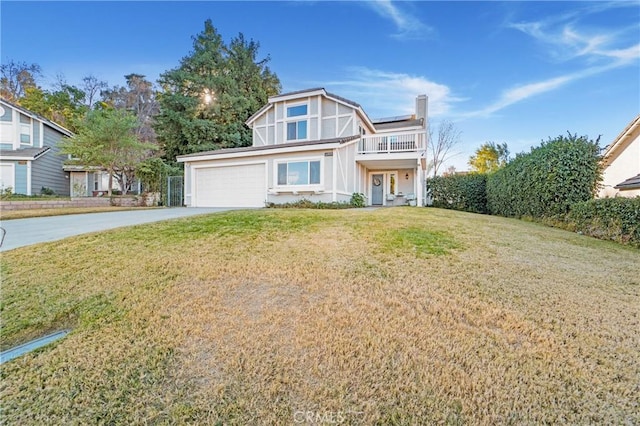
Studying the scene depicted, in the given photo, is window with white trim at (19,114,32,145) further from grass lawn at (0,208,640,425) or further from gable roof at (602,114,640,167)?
gable roof at (602,114,640,167)

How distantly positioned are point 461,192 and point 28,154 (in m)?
28.1

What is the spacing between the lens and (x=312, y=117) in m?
17.8

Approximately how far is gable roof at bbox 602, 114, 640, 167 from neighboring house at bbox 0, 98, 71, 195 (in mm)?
30700

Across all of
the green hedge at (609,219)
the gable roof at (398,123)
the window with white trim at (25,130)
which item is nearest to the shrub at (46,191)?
the window with white trim at (25,130)

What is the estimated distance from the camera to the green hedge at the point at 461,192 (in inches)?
701

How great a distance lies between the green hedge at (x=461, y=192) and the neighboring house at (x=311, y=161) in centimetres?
167

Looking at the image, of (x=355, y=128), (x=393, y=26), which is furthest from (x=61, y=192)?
(x=393, y=26)

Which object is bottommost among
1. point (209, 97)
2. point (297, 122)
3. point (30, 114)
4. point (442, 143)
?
point (297, 122)

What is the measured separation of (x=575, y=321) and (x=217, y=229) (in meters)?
6.55

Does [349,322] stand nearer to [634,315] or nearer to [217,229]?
[634,315]

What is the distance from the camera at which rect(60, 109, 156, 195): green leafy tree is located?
17406mm

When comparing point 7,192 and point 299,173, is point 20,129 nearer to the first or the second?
point 7,192

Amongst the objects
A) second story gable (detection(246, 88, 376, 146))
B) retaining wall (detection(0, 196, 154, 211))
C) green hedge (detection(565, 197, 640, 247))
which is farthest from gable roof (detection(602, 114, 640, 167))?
retaining wall (detection(0, 196, 154, 211))

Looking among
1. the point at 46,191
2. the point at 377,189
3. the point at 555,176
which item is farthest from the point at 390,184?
the point at 46,191
